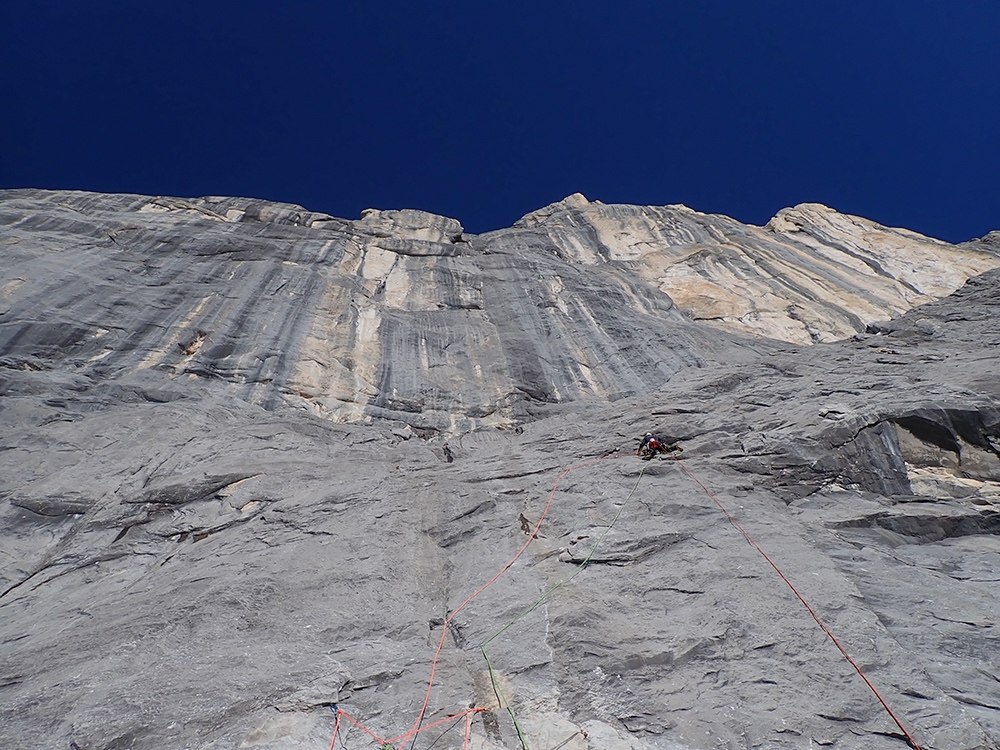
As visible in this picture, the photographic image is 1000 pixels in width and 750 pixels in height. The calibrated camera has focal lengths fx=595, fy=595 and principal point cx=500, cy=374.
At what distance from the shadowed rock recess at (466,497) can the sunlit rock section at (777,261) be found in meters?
0.23

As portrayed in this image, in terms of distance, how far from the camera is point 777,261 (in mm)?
21109

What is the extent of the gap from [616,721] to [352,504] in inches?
216

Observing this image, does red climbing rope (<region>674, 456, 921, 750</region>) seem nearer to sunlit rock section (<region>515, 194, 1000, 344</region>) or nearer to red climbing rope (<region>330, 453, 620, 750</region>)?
red climbing rope (<region>330, 453, 620, 750</region>)

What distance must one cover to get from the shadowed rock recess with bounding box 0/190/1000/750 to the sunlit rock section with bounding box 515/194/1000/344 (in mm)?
228

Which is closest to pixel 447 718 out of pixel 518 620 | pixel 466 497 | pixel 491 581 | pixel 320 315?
pixel 518 620

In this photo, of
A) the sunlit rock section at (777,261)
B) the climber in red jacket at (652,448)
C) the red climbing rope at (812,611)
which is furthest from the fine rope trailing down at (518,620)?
the sunlit rock section at (777,261)

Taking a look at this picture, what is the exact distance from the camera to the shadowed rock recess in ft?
17.7

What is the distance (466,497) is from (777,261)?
16.6 meters

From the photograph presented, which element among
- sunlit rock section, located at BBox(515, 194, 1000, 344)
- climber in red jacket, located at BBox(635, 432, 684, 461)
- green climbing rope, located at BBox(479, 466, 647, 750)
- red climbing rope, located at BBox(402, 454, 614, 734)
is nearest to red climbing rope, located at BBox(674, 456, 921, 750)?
climber in red jacket, located at BBox(635, 432, 684, 461)

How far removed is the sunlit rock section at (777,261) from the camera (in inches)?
712

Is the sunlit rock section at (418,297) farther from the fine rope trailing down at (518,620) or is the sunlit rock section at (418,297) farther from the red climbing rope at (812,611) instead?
the red climbing rope at (812,611)

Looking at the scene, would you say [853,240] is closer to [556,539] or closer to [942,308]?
[942,308]

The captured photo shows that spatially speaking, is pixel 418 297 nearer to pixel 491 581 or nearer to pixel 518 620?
pixel 491 581

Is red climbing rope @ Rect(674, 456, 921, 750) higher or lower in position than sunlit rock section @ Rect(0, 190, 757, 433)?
lower
